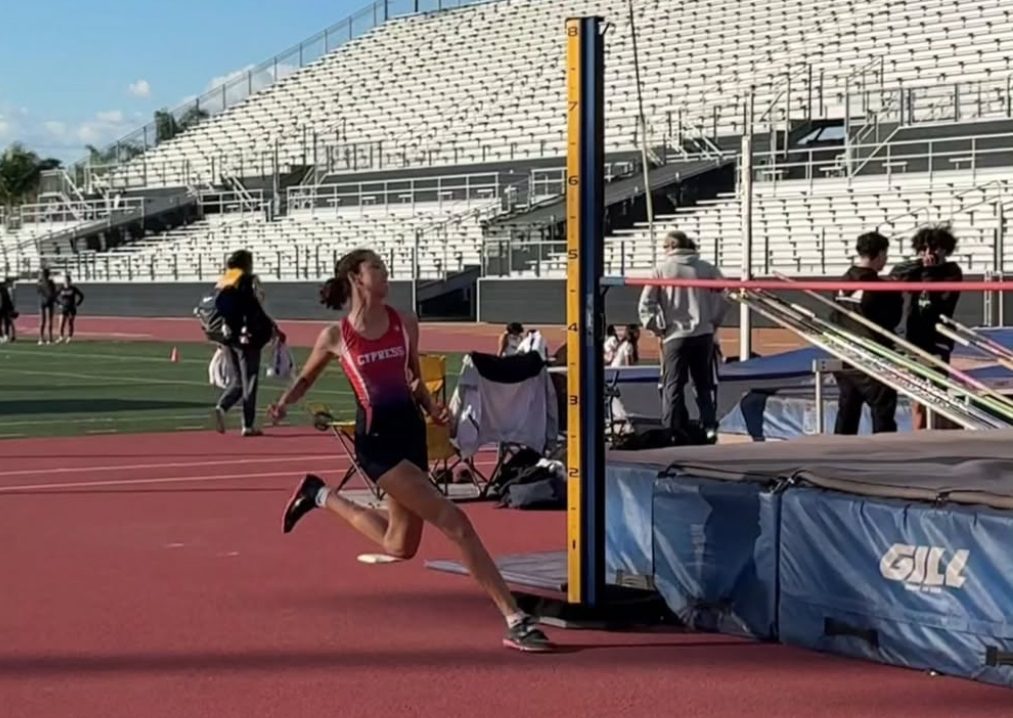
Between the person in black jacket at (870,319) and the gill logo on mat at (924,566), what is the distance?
4.67 metres

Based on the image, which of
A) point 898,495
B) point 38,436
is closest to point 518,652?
point 898,495

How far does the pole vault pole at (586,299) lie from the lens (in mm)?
7793

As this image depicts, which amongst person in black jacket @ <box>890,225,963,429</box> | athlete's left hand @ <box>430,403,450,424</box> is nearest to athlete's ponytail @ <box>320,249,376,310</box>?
athlete's left hand @ <box>430,403,450,424</box>

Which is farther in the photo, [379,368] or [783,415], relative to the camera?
[783,415]

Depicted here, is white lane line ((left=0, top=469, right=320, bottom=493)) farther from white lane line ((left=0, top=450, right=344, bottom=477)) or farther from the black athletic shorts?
the black athletic shorts

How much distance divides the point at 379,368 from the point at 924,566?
2.38 m

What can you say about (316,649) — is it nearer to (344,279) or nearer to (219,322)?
(344,279)

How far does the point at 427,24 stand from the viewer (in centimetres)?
6738

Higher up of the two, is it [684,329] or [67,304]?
[684,329]

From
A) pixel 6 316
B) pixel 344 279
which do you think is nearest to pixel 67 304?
pixel 6 316

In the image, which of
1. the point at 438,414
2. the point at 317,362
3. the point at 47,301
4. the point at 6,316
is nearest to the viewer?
the point at 317,362

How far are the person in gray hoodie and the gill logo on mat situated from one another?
6.09m

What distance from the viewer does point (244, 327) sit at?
57.2ft

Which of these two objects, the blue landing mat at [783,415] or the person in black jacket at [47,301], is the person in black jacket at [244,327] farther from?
the person in black jacket at [47,301]
